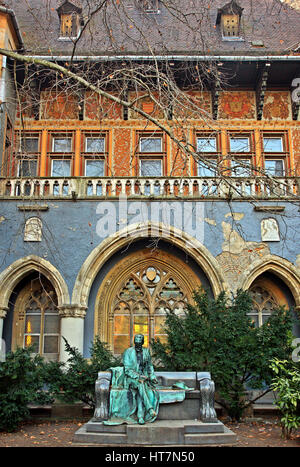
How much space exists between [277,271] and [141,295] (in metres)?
3.52

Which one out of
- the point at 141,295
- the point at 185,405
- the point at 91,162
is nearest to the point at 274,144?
the point at 91,162

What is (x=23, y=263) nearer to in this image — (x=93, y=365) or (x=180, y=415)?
(x=93, y=365)

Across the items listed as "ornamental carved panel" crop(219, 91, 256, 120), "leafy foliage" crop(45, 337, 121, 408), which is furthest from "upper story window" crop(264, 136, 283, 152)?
"leafy foliage" crop(45, 337, 121, 408)

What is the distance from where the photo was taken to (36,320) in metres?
12.2

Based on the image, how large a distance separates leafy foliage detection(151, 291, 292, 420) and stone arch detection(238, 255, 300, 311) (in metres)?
2.01

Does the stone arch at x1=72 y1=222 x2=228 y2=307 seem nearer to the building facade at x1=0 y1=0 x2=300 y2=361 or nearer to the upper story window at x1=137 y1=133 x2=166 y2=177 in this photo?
the building facade at x1=0 y1=0 x2=300 y2=361

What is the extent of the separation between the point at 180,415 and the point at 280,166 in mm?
8795

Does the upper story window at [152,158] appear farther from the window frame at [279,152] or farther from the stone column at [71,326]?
the stone column at [71,326]

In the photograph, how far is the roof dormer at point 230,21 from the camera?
595 inches

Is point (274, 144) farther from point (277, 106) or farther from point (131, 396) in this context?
point (131, 396)

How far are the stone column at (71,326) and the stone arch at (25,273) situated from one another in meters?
0.21

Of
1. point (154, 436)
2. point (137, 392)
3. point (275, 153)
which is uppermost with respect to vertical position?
point (275, 153)

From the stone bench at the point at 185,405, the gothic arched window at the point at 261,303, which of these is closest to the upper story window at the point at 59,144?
the gothic arched window at the point at 261,303

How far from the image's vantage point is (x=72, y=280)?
1134 centimetres
